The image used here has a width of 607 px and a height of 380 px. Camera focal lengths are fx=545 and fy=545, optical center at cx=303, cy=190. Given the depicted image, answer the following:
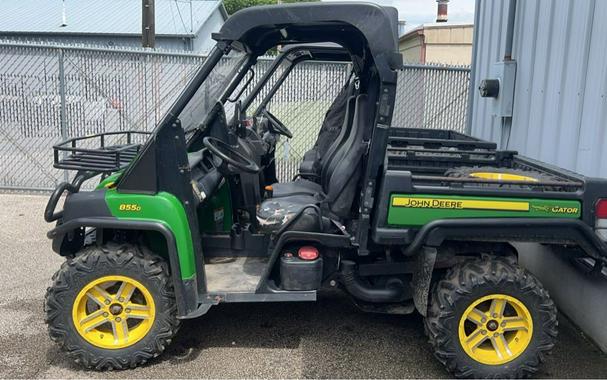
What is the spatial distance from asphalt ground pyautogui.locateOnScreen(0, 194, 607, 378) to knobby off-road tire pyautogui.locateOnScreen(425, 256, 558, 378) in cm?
24

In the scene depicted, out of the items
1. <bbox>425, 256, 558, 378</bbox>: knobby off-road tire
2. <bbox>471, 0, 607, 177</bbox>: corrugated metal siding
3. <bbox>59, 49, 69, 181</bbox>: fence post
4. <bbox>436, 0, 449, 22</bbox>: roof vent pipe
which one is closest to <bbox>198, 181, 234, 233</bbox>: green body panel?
<bbox>425, 256, 558, 378</bbox>: knobby off-road tire

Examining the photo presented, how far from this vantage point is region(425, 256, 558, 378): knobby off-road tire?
10.7 ft

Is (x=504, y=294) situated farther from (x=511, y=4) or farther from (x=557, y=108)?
(x=511, y=4)

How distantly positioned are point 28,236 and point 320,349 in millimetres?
4060

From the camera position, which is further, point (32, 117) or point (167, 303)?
point (32, 117)

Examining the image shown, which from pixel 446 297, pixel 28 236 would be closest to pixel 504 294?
pixel 446 297

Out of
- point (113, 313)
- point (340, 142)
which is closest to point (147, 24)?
point (340, 142)

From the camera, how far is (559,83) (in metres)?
4.59

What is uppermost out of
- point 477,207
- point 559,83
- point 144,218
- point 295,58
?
point 295,58

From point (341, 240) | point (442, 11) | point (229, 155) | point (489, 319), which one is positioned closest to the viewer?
point (489, 319)

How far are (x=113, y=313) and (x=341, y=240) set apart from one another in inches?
58.7

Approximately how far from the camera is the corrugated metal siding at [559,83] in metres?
4.04

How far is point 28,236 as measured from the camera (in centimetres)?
615

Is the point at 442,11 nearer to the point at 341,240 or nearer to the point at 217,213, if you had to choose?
the point at 217,213
